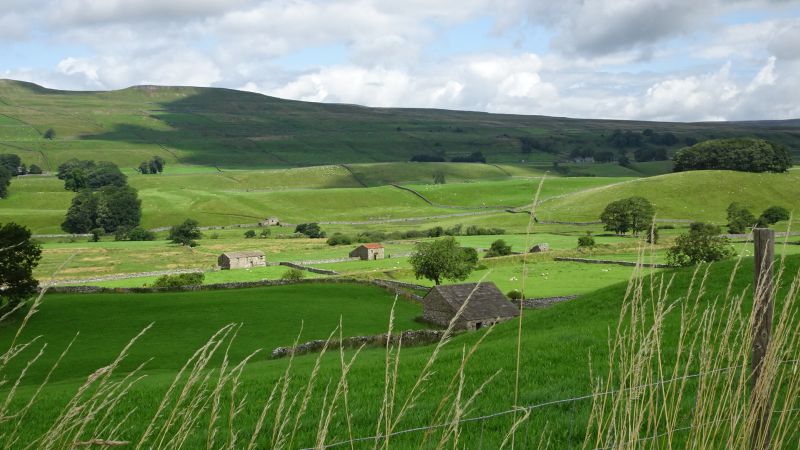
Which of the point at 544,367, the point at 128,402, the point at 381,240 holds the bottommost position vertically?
the point at 381,240

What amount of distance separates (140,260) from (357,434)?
97.4 meters

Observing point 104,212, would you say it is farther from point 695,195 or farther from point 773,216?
point 773,216

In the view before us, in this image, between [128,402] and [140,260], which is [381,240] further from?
[128,402]

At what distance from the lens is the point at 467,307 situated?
48875 mm

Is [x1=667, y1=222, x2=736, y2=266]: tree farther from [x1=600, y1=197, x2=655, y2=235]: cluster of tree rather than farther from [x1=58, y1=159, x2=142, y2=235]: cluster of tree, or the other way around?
[x1=58, y1=159, x2=142, y2=235]: cluster of tree

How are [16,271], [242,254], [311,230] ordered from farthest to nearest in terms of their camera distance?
1. [311,230]
2. [242,254]
3. [16,271]

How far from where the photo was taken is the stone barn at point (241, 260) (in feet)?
309

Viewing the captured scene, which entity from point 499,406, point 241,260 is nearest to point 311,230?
point 241,260

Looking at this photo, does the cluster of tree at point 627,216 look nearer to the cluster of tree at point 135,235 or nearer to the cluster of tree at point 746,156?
the cluster of tree at point 746,156

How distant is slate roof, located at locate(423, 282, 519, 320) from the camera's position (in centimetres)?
4994

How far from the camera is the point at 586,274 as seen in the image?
76000 millimetres

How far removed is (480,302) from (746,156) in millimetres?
141230

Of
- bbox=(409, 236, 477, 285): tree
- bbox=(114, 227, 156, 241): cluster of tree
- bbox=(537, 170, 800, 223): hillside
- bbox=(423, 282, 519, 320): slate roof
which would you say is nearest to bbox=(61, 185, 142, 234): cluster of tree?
bbox=(114, 227, 156, 241): cluster of tree

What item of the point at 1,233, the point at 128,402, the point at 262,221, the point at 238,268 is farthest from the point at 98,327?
the point at 262,221
